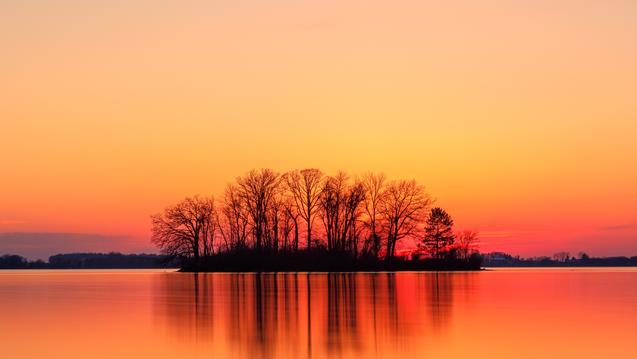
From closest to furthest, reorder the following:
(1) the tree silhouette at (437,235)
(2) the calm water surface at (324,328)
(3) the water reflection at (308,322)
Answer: (2) the calm water surface at (324,328)
(3) the water reflection at (308,322)
(1) the tree silhouette at (437,235)

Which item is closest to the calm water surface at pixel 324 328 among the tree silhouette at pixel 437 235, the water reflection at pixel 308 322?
the water reflection at pixel 308 322

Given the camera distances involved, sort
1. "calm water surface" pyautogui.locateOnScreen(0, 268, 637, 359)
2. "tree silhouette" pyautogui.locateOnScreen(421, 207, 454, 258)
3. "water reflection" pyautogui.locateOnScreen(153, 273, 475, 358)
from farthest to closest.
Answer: "tree silhouette" pyautogui.locateOnScreen(421, 207, 454, 258)
"water reflection" pyautogui.locateOnScreen(153, 273, 475, 358)
"calm water surface" pyautogui.locateOnScreen(0, 268, 637, 359)

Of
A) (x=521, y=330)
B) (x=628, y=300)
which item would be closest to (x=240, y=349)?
(x=521, y=330)

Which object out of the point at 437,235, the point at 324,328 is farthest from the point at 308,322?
the point at 437,235

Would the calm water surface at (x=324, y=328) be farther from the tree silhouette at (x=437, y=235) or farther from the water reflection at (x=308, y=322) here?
the tree silhouette at (x=437, y=235)

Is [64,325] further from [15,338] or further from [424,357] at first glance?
[424,357]

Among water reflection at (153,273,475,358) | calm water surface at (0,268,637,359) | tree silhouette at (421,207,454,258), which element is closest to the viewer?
calm water surface at (0,268,637,359)

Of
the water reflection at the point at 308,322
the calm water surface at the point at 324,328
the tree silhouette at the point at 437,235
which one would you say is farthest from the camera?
the tree silhouette at the point at 437,235

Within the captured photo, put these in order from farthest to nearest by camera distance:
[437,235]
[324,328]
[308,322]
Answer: [437,235], [308,322], [324,328]

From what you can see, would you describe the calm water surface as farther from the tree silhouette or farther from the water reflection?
the tree silhouette

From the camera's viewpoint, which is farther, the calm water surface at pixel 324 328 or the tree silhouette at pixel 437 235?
the tree silhouette at pixel 437 235

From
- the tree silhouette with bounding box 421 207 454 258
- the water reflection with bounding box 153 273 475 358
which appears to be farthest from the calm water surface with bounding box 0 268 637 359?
the tree silhouette with bounding box 421 207 454 258

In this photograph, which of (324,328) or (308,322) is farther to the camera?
(308,322)

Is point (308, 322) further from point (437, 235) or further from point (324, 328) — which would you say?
point (437, 235)
